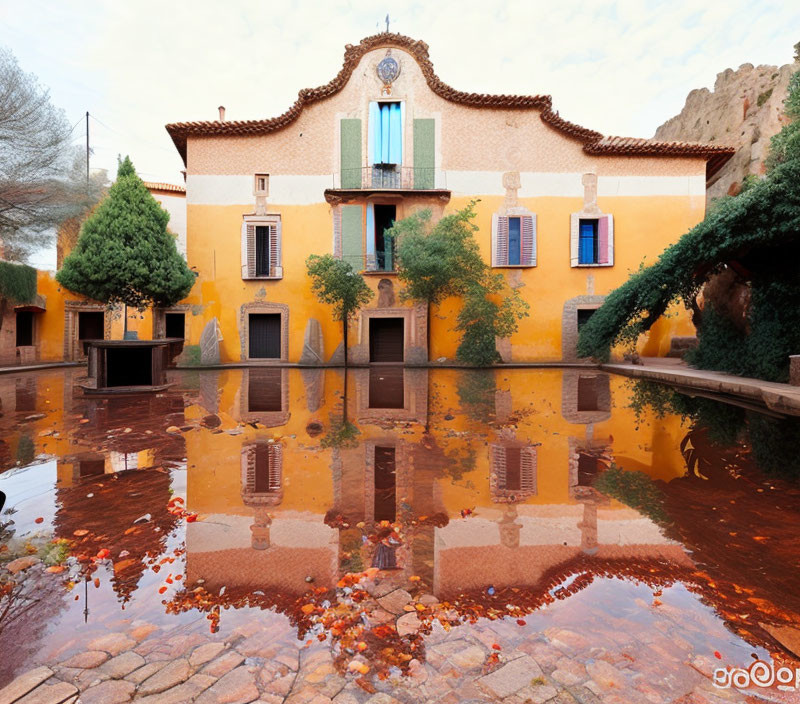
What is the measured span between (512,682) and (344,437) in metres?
3.51

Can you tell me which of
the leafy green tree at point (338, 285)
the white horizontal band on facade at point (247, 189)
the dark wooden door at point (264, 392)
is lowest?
the dark wooden door at point (264, 392)

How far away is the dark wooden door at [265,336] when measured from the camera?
1591 centimetres

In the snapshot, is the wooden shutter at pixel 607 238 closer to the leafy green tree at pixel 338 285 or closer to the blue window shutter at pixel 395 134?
the blue window shutter at pixel 395 134

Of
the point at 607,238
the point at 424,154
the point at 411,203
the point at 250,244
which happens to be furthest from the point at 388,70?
the point at 607,238

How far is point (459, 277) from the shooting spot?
14.6m

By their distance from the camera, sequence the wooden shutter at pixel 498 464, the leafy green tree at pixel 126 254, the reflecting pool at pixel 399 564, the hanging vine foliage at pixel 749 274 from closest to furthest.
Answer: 1. the reflecting pool at pixel 399 564
2. the wooden shutter at pixel 498 464
3. the hanging vine foliage at pixel 749 274
4. the leafy green tree at pixel 126 254

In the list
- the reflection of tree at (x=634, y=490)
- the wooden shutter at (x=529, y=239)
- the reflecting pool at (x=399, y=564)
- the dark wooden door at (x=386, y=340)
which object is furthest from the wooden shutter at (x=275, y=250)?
the reflection of tree at (x=634, y=490)

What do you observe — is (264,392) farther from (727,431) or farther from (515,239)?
(515,239)

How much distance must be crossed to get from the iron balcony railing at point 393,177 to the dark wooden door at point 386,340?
16.1 feet

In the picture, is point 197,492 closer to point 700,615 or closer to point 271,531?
point 271,531

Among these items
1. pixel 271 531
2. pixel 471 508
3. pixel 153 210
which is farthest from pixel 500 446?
pixel 153 210

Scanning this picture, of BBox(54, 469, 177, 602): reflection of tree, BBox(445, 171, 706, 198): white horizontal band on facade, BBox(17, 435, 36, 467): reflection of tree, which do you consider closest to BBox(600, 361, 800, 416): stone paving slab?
BBox(445, 171, 706, 198): white horizontal band on facade

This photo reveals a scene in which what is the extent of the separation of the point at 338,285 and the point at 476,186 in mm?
6371

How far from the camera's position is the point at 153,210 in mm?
14398
